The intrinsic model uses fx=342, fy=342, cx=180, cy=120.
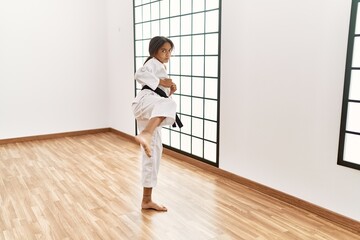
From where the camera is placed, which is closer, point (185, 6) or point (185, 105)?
point (185, 6)

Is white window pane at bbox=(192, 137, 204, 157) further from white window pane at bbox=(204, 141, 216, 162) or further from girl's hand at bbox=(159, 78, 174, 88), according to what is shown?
girl's hand at bbox=(159, 78, 174, 88)

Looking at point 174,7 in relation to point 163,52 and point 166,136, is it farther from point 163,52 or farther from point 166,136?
point 163,52

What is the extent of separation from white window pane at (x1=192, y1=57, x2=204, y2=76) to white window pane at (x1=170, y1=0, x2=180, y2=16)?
67cm

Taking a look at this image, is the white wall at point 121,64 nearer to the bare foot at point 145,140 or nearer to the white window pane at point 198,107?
the white window pane at point 198,107

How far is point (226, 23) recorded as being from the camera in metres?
3.35

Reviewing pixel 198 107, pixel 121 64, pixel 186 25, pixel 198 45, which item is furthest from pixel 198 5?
pixel 121 64

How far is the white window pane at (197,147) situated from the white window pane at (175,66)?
35.8 inches

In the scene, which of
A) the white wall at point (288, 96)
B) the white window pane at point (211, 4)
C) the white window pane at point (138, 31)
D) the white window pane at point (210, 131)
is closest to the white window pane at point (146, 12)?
the white window pane at point (138, 31)

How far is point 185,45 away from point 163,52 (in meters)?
1.60

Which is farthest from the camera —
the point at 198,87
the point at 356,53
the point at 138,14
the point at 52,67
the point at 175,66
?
the point at 52,67

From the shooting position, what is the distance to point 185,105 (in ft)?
13.8

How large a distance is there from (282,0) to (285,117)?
96 centimetres

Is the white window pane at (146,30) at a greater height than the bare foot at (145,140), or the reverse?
the white window pane at (146,30)

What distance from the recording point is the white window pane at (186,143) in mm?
4184
